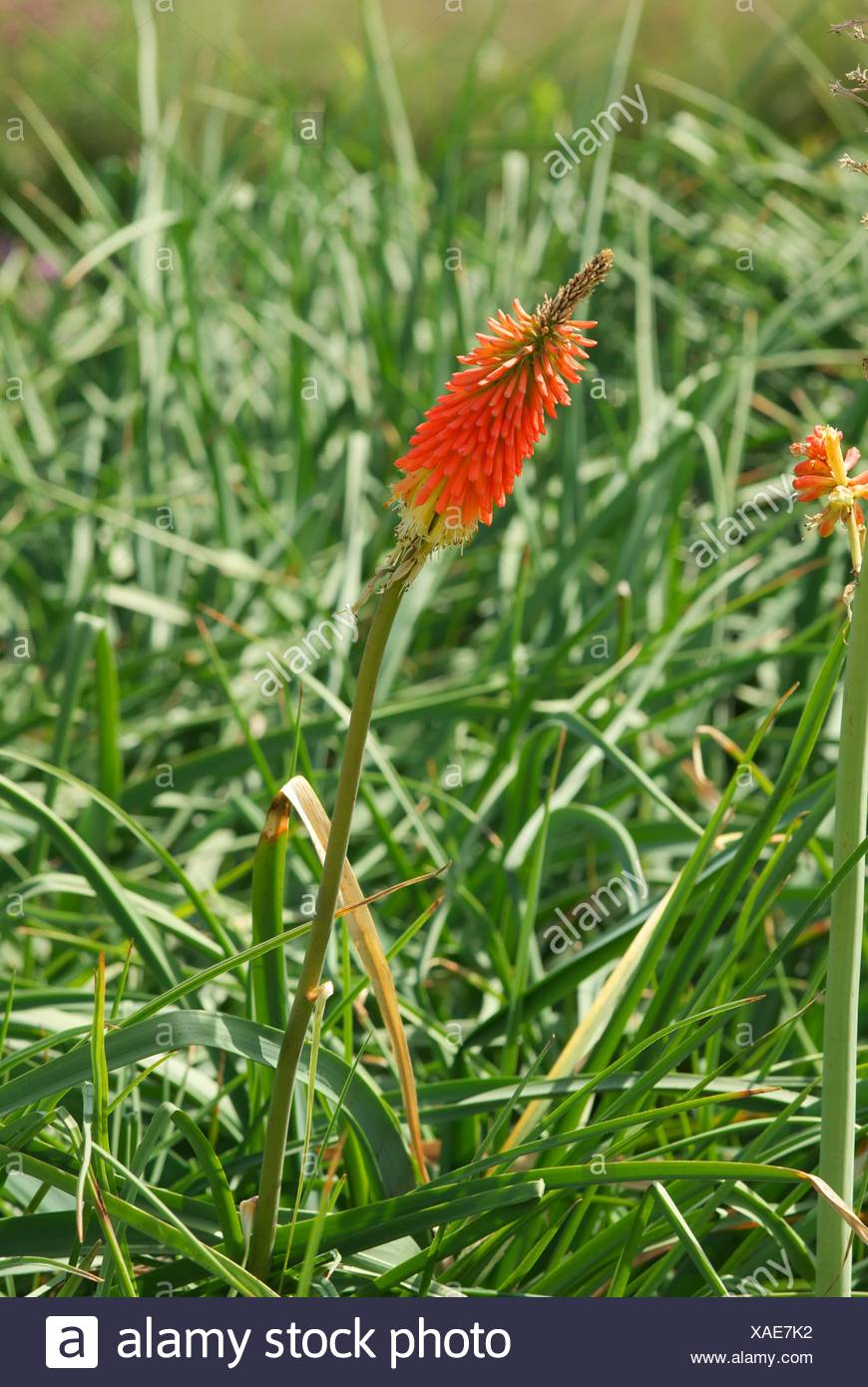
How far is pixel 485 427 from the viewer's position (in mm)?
1011

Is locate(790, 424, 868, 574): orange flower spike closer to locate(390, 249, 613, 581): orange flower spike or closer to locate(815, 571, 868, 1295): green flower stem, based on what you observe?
locate(815, 571, 868, 1295): green flower stem

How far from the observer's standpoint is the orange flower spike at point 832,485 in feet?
3.67

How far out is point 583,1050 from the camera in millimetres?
1535

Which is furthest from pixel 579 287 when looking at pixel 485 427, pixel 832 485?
pixel 832 485

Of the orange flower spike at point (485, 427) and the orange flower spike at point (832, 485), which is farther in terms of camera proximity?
the orange flower spike at point (832, 485)

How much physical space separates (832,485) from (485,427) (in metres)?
0.33

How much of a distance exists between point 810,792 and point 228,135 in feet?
21.7

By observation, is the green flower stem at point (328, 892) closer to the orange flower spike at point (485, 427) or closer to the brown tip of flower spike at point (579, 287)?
the orange flower spike at point (485, 427)

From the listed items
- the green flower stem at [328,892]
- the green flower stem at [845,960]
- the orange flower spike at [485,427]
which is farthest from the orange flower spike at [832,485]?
the green flower stem at [328,892]

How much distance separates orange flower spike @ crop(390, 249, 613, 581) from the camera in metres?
1.01

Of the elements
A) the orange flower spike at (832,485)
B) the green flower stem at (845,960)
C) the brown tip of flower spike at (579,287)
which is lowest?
the green flower stem at (845,960)

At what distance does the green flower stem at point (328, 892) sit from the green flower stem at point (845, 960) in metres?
0.41

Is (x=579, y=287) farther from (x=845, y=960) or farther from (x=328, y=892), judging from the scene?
(x=845, y=960)

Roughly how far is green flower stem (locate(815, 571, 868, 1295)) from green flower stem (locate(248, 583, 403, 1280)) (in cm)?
41
